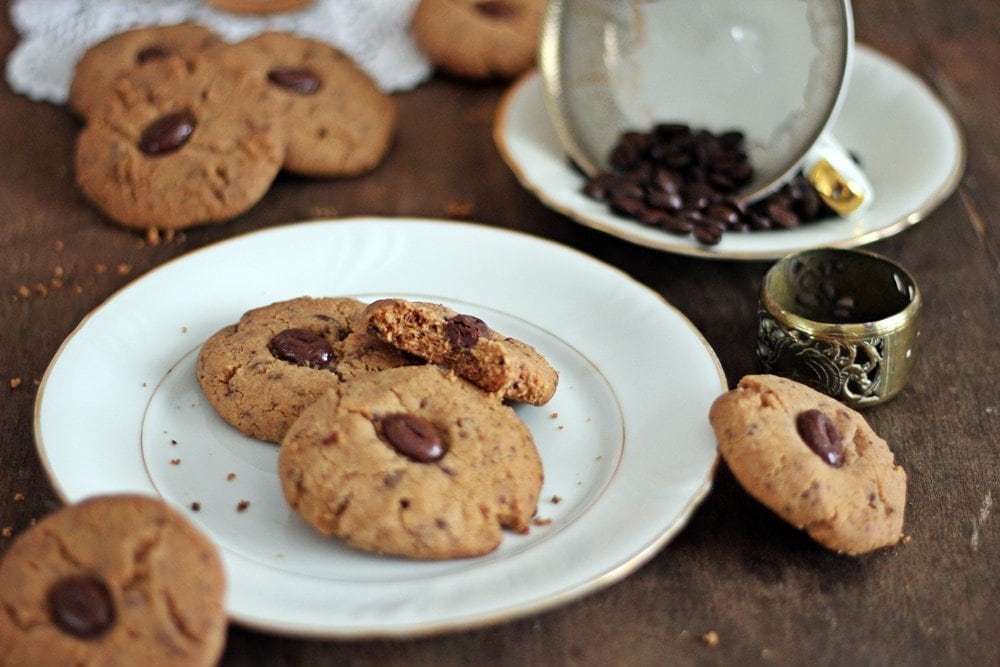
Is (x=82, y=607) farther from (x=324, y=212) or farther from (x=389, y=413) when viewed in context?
(x=324, y=212)

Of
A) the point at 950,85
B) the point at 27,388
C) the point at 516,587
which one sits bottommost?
the point at 950,85

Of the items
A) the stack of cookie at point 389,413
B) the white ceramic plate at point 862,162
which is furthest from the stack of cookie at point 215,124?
the stack of cookie at point 389,413

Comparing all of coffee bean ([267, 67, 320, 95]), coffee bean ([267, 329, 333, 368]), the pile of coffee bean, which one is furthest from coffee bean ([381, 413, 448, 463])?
coffee bean ([267, 67, 320, 95])

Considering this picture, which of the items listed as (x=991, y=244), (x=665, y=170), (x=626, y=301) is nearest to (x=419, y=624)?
(x=626, y=301)

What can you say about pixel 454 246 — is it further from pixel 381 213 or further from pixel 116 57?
pixel 116 57

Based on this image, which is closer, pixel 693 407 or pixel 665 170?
pixel 693 407

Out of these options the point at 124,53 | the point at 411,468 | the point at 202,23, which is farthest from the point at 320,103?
the point at 411,468

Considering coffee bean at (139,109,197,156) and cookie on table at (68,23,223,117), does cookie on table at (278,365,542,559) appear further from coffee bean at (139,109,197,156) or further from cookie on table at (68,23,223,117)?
cookie on table at (68,23,223,117)
